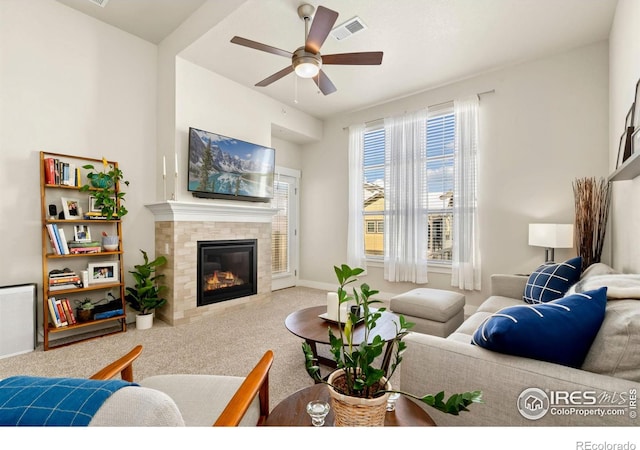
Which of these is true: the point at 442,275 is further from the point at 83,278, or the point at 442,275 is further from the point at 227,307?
the point at 83,278

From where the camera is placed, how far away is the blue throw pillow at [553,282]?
2.15 metres

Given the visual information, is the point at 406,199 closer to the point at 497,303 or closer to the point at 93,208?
the point at 497,303

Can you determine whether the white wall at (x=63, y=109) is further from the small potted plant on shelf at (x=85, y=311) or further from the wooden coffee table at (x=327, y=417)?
the wooden coffee table at (x=327, y=417)

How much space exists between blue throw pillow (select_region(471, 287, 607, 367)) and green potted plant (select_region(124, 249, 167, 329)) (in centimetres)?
322

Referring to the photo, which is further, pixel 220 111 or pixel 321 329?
pixel 220 111

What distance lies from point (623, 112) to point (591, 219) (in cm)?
98

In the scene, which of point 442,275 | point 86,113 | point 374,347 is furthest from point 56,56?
point 442,275

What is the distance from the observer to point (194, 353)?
252cm

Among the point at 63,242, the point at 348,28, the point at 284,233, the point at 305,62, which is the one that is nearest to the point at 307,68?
the point at 305,62

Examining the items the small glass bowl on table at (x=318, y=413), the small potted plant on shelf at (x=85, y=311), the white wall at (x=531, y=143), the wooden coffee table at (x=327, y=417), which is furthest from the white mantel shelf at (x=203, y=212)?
the small glass bowl on table at (x=318, y=413)

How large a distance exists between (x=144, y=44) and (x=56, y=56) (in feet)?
3.05

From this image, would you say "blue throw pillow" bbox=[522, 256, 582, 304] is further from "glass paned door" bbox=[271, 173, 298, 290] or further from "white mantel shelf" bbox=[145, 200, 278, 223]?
"glass paned door" bbox=[271, 173, 298, 290]

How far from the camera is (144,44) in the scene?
3.47m

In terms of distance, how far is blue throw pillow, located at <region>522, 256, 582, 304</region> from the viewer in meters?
2.15
